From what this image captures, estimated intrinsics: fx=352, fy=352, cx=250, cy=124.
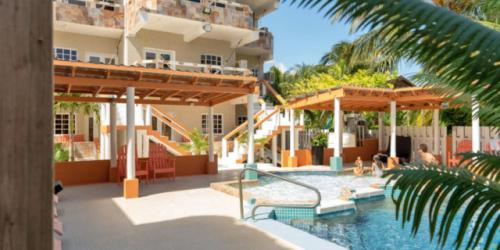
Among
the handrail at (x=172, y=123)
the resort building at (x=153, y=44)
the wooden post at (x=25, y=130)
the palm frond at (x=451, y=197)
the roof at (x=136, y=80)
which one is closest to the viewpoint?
the wooden post at (x=25, y=130)

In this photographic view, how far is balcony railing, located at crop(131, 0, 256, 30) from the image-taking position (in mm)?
17844

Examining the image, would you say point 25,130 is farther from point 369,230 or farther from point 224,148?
point 224,148

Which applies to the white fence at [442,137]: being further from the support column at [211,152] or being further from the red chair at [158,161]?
the red chair at [158,161]

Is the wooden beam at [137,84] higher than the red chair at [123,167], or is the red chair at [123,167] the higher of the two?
the wooden beam at [137,84]

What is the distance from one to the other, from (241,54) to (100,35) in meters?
9.59

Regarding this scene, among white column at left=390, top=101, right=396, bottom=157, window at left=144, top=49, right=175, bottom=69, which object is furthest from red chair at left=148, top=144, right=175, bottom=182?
white column at left=390, top=101, right=396, bottom=157

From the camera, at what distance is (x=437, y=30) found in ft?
6.31

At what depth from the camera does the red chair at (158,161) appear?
12.4 m

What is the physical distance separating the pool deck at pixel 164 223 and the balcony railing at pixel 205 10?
10466 mm

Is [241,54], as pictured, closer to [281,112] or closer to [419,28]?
[281,112]

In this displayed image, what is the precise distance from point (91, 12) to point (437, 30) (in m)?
19.7

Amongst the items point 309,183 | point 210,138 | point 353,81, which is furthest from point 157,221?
point 353,81

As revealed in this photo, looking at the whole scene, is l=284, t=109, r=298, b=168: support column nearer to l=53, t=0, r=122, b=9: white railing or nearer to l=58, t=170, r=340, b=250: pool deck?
l=58, t=170, r=340, b=250: pool deck

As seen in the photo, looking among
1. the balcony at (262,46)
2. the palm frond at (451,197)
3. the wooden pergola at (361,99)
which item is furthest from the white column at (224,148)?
the palm frond at (451,197)
